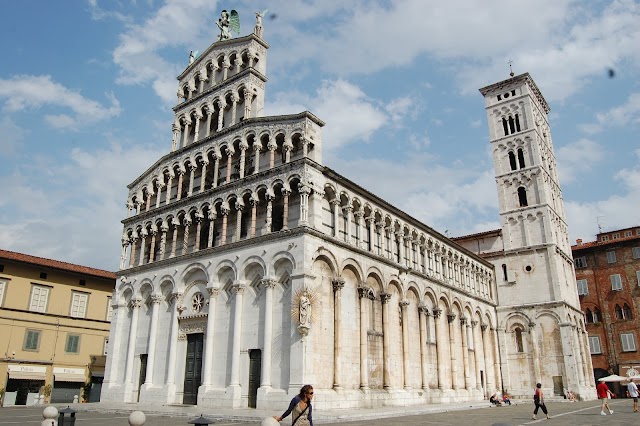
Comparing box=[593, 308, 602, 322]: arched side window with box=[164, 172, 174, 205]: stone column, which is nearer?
box=[164, 172, 174, 205]: stone column

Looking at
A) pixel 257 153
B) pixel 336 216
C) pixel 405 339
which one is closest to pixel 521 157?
pixel 405 339

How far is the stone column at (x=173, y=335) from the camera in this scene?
27.2 meters

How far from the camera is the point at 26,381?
114 feet

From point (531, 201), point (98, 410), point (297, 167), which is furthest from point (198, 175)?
point (531, 201)

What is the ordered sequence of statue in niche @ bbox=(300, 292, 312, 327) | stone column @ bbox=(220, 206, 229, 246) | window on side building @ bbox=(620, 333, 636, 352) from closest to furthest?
1. statue in niche @ bbox=(300, 292, 312, 327)
2. stone column @ bbox=(220, 206, 229, 246)
3. window on side building @ bbox=(620, 333, 636, 352)

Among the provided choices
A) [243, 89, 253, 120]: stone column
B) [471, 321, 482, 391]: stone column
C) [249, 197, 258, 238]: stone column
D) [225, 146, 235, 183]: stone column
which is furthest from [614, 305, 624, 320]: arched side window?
[225, 146, 235, 183]: stone column

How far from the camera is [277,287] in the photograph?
2431 cm

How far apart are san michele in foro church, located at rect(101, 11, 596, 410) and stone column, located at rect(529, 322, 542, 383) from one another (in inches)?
4.0

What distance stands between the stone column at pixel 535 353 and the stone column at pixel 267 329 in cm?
2755

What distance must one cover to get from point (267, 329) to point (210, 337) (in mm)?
4085

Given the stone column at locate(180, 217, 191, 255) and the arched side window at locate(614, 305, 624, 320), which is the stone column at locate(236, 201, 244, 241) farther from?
the arched side window at locate(614, 305, 624, 320)

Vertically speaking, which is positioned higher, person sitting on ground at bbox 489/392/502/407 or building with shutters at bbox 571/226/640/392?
building with shutters at bbox 571/226/640/392

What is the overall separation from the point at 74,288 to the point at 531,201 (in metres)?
39.9

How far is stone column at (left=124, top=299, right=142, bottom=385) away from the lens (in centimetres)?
2967
